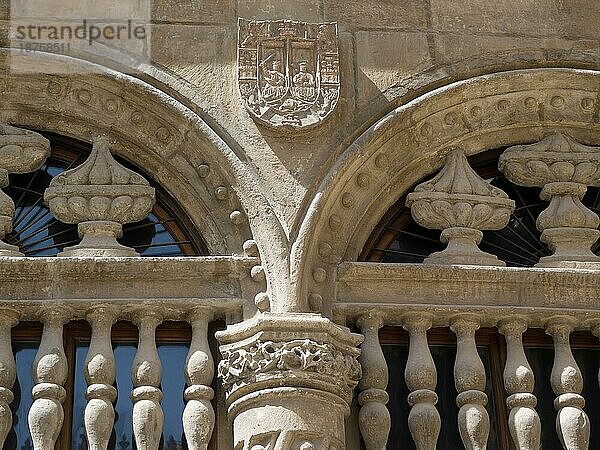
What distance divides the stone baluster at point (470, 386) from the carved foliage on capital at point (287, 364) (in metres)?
0.51

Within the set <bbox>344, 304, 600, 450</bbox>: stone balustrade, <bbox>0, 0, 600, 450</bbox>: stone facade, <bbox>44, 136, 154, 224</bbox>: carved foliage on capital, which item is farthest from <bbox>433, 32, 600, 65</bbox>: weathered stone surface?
<bbox>44, 136, 154, 224</bbox>: carved foliage on capital

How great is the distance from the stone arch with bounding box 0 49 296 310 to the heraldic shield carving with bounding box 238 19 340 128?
286 millimetres

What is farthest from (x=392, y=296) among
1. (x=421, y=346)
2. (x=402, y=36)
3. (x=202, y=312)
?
(x=402, y=36)

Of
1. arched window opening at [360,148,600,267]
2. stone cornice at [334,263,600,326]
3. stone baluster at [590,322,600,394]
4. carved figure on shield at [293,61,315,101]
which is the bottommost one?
stone baluster at [590,322,600,394]

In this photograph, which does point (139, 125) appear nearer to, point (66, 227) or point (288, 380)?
point (66, 227)

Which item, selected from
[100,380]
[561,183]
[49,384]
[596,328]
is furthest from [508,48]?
[49,384]

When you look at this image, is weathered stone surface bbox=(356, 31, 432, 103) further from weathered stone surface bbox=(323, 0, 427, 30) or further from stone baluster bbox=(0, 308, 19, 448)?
stone baluster bbox=(0, 308, 19, 448)

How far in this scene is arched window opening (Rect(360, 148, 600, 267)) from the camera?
7.48 m

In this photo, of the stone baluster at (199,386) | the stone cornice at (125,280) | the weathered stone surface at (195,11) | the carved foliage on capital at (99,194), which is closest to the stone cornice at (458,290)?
the stone cornice at (125,280)

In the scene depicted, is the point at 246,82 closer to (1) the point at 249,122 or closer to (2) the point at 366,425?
(1) the point at 249,122

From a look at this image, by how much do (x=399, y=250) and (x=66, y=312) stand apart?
1.63m

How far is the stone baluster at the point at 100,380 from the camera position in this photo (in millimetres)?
Answer: 6633

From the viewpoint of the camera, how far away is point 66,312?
694 centimetres

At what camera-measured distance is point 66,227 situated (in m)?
7.36
